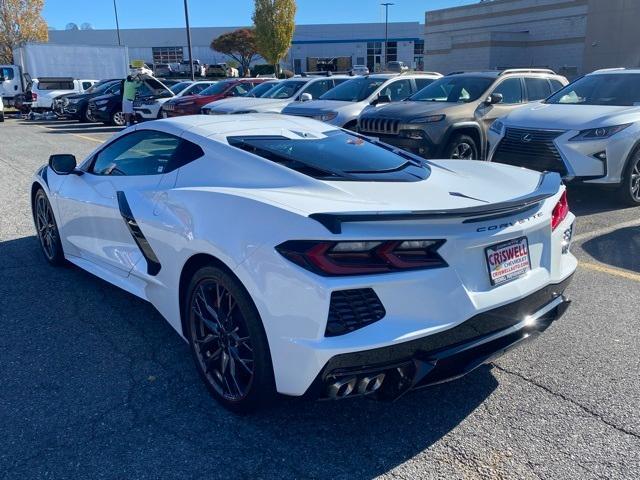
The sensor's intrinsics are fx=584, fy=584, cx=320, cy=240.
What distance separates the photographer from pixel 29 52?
2798cm

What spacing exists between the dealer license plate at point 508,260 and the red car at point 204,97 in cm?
1435

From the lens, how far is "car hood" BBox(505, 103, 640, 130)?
7102 mm

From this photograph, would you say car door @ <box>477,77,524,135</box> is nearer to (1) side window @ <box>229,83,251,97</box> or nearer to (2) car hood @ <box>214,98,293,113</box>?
(2) car hood @ <box>214,98,293,113</box>

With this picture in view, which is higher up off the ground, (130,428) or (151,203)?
(151,203)

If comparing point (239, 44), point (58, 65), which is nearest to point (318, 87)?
point (58, 65)

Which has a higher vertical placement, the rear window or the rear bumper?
the rear window

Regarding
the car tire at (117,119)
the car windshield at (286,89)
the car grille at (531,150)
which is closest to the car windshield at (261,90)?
the car windshield at (286,89)

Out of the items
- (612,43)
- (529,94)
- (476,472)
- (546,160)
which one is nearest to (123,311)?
(476,472)

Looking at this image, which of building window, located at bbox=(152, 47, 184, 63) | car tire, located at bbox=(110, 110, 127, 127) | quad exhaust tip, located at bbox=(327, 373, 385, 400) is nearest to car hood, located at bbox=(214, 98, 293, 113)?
car tire, located at bbox=(110, 110, 127, 127)

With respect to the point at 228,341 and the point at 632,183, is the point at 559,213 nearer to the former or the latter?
the point at 228,341

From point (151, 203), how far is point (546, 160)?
5378 mm

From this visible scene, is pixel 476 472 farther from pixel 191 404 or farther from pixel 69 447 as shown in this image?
pixel 69 447

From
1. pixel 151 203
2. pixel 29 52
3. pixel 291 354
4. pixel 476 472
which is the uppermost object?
pixel 29 52

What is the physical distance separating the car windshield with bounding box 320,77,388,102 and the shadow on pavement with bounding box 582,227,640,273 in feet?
20.8
